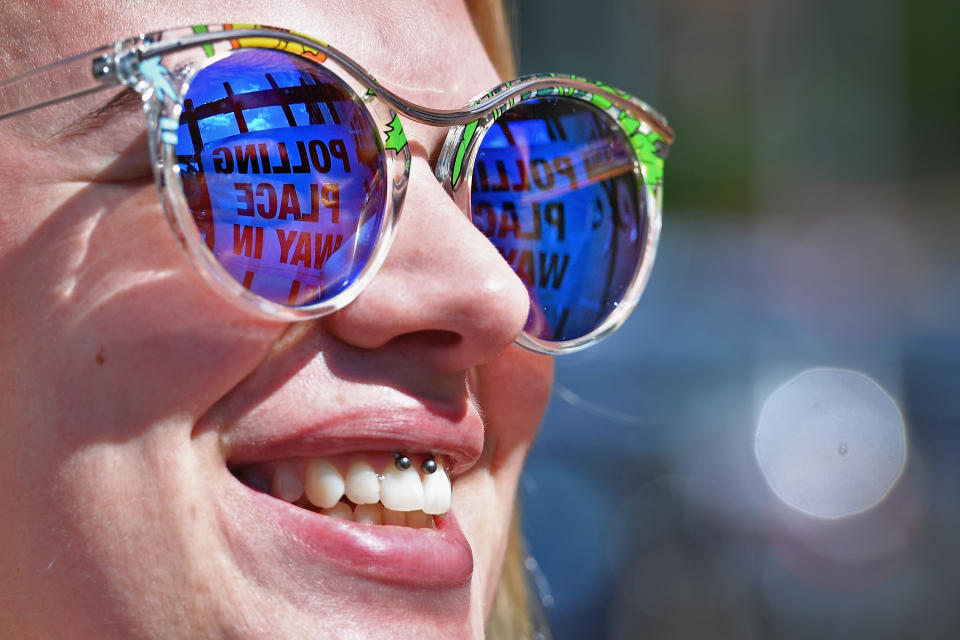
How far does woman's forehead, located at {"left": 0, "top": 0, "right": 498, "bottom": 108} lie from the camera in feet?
3.59

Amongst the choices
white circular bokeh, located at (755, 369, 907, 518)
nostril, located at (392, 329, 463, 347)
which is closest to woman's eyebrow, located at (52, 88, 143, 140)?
nostril, located at (392, 329, 463, 347)

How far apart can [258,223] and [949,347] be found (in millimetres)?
5848

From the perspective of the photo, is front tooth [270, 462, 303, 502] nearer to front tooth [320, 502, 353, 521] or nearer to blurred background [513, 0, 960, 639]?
front tooth [320, 502, 353, 521]

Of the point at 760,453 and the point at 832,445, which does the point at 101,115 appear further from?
the point at 832,445

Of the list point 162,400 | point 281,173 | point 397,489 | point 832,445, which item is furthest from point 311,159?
point 832,445

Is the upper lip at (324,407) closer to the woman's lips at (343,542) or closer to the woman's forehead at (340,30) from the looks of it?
the woman's lips at (343,542)

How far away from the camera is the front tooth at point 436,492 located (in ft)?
4.29

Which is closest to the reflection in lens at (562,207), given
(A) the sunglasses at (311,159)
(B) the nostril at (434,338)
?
(A) the sunglasses at (311,159)

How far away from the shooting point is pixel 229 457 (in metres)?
1.14

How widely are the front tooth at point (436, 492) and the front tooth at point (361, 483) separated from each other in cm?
8

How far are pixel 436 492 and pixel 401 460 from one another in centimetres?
9

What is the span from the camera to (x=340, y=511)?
1248 mm

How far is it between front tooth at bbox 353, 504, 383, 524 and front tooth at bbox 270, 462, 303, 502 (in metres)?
0.09

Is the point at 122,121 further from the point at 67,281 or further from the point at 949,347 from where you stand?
the point at 949,347
